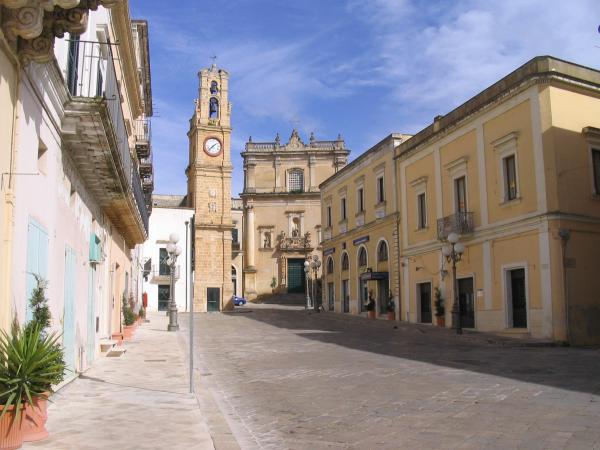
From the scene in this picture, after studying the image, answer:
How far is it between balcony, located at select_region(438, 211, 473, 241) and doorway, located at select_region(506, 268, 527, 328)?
284 cm

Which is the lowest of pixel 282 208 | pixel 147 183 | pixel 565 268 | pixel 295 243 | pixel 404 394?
pixel 404 394

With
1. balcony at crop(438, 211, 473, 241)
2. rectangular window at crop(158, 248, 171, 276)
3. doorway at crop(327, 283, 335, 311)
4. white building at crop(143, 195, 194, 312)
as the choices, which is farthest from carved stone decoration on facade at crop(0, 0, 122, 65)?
rectangular window at crop(158, 248, 171, 276)

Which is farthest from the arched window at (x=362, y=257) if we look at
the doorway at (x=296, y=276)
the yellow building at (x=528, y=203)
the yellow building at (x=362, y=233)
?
the doorway at (x=296, y=276)

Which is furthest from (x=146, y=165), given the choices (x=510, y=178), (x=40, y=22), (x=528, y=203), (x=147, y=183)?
(x=40, y=22)

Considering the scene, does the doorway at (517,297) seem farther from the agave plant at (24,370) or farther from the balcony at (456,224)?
the agave plant at (24,370)

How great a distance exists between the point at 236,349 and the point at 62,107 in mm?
10621

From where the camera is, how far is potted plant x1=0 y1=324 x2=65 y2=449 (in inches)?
220

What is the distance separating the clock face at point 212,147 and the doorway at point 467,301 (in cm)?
3225

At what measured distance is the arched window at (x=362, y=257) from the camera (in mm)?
35500

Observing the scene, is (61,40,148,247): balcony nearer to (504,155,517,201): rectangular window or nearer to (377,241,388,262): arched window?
(504,155,517,201): rectangular window

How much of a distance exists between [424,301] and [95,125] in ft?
70.3

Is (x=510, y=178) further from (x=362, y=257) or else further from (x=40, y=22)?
(x=40, y=22)

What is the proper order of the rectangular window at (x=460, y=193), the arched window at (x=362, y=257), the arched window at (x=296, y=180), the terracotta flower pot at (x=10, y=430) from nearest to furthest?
the terracotta flower pot at (x=10, y=430)
the rectangular window at (x=460, y=193)
the arched window at (x=362, y=257)
the arched window at (x=296, y=180)

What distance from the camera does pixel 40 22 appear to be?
5973 mm
